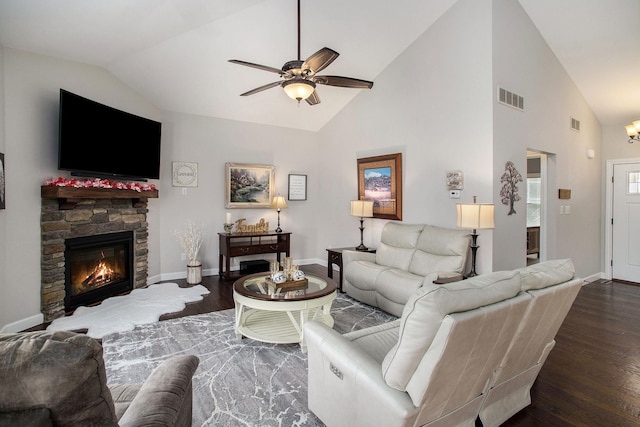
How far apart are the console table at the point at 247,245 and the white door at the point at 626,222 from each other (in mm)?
5461

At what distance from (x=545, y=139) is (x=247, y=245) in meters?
4.57

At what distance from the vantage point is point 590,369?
8.73 ft

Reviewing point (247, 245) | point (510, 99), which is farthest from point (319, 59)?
point (247, 245)

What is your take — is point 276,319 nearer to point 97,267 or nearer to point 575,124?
point 97,267

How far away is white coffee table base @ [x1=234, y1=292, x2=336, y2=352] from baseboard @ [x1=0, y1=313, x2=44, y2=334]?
7.06 ft

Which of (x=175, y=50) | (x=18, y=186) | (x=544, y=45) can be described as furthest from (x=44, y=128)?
(x=544, y=45)

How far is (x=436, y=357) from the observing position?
4.28 feet

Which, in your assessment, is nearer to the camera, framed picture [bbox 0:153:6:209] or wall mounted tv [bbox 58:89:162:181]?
framed picture [bbox 0:153:6:209]

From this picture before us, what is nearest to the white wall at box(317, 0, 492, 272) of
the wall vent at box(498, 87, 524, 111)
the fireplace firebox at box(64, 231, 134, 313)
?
the wall vent at box(498, 87, 524, 111)

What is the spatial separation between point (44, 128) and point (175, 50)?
1.65 m

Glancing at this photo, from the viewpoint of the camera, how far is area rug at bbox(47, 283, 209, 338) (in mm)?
3352

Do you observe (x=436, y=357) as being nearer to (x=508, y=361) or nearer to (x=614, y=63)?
(x=508, y=361)

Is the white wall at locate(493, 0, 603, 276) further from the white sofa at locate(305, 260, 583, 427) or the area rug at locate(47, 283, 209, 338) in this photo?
the area rug at locate(47, 283, 209, 338)

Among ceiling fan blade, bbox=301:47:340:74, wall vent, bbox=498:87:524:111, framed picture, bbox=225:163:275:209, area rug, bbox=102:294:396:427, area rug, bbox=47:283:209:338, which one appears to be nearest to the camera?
area rug, bbox=102:294:396:427
